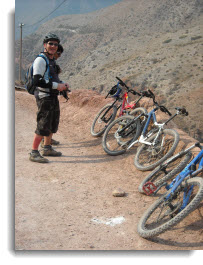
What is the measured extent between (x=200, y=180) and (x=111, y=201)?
121cm

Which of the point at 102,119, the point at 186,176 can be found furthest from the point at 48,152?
the point at 186,176

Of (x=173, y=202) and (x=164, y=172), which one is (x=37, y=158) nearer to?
(x=164, y=172)

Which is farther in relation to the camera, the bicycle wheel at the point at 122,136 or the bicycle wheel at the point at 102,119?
the bicycle wheel at the point at 102,119

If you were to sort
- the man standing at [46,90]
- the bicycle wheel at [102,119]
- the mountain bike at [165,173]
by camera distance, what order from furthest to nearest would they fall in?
the bicycle wheel at [102,119] → the man standing at [46,90] → the mountain bike at [165,173]

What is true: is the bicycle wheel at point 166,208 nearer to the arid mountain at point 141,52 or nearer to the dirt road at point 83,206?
the dirt road at point 83,206

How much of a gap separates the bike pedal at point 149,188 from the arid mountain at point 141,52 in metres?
25.2

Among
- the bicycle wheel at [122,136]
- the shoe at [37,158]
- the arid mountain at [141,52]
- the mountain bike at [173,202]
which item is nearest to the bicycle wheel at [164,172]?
the mountain bike at [173,202]

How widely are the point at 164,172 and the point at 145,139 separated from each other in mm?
1052

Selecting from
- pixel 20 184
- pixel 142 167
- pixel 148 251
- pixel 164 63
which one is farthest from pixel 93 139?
pixel 164 63

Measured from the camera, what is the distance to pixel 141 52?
46.8m

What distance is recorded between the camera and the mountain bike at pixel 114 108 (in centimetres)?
611

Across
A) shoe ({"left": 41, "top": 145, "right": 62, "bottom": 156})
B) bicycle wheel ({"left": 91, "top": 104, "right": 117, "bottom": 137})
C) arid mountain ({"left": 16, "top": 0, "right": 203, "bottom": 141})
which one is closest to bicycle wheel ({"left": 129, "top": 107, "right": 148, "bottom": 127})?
bicycle wheel ({"left": 91, "top": 104, "right": 117, "bottom": 137})

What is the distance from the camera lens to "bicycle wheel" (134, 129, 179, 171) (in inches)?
184
